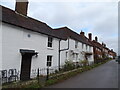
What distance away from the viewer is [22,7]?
569 inches

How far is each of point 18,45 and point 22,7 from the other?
5641mm

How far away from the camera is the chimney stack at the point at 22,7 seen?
557 inches

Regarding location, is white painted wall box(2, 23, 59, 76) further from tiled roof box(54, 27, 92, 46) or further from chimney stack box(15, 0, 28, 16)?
tiled roof box(54, 27, 92, 46)

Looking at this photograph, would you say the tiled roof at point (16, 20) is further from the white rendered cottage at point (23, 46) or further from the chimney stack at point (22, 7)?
the chimney stack at point (22, 7)

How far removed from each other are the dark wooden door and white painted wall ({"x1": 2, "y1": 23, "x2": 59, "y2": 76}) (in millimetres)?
466

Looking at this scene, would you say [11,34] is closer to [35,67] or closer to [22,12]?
[35,67]

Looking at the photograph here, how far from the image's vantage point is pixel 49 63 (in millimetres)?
15258

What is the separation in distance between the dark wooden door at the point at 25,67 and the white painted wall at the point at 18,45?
466 mm

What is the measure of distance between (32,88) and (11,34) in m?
5.04

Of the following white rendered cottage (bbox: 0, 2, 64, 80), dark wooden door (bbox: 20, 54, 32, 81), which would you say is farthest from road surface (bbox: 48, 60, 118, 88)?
white rendered cottage (bbox: 0, 2, 64, 80)

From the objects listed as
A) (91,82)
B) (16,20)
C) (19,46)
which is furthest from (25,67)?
(91,82)

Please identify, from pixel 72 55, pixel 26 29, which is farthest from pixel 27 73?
pixel 72 55

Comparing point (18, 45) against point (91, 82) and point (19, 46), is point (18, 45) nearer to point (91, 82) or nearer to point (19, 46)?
point (19, 46)

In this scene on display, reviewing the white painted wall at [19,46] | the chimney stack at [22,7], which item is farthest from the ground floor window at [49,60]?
the chimney stack at [22,7]
